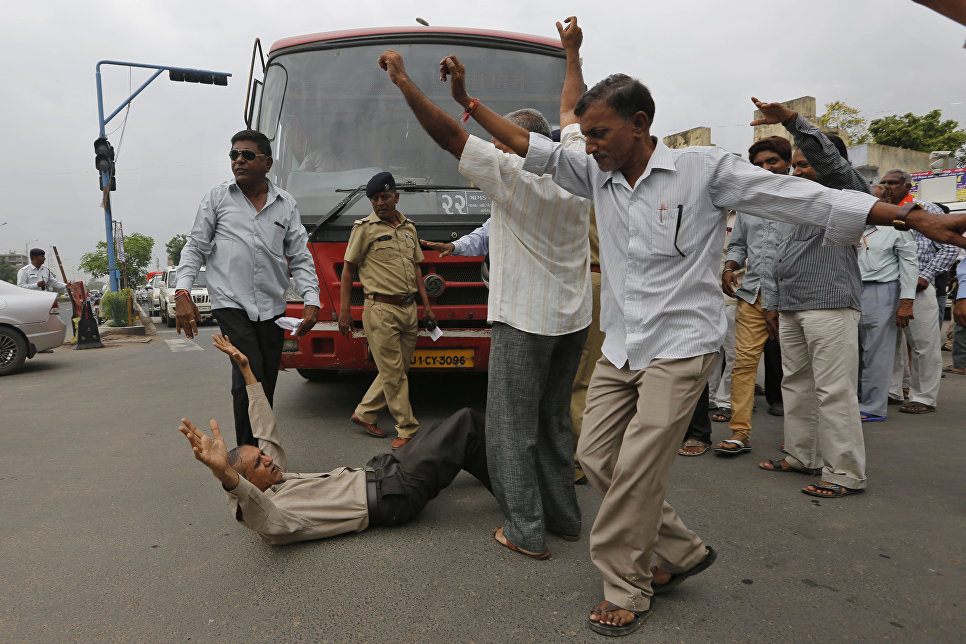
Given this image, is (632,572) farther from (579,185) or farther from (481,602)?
(579,185)

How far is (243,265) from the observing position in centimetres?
375

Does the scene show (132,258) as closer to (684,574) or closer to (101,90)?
(101,90)

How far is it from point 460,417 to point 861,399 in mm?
3968

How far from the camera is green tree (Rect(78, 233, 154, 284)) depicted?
66.4 metres

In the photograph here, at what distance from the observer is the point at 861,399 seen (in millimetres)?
5484

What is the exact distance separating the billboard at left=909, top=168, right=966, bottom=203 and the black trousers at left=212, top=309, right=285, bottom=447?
58.3ft

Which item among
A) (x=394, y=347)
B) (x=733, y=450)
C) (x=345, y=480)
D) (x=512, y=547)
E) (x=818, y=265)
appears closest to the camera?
(x=512, y=547)

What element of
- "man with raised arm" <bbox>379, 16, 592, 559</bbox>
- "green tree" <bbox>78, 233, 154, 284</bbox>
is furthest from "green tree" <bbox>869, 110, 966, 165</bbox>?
"green tree" <bbox>78, 233, 154, 284</bbox>

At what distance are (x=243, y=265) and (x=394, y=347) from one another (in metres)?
1.32

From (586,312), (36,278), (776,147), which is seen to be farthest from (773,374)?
(36,278)

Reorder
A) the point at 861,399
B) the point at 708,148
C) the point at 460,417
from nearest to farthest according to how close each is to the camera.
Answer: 1. the point at 708,148
2. the point at 460,417
3. the point at 861,399

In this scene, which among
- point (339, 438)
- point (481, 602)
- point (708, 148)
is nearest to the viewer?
point (708, 148)

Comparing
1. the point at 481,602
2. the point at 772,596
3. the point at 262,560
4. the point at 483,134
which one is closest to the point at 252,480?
the point at 262,560

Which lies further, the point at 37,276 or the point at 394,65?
the point at 37,276
